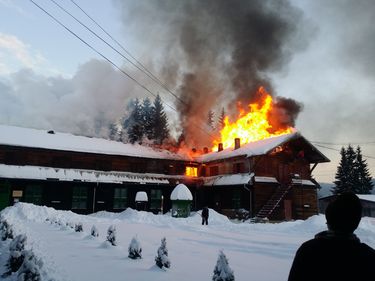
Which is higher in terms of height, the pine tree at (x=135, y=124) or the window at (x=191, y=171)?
the pine tree at (x=135, y=124)

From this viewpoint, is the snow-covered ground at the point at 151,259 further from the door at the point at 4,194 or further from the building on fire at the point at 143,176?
the building on fire at the point at 143,176

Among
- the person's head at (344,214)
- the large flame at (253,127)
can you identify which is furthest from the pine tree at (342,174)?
the person's head at (344,214)

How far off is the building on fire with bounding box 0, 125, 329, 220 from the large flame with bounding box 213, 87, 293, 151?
5594 mm

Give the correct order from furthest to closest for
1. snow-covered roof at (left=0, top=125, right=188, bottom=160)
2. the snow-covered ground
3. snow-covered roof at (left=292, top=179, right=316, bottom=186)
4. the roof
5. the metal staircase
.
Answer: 1. snow-covered roof at (left=292, top=179, right=316, bottom=186)
2. the roof
3. snow-covered roof at (left=0, top=125, right=188, bottom=160)
4. the metal staircase
5. the snow-covered ground

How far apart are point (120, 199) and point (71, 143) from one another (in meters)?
7.77

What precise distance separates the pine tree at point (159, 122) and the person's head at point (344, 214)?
71.0m

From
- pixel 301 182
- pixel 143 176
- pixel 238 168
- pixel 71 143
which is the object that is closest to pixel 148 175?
pixel 143 176

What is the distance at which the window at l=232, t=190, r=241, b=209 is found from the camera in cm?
3462

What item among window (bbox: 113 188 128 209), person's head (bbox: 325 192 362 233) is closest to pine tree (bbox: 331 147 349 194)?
window (bbox: 113 188 128 209)

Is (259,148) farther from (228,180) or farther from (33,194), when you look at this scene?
(33,194)

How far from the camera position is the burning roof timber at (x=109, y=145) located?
3328 cm

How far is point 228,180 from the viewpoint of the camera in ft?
116

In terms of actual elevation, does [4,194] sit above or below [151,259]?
above

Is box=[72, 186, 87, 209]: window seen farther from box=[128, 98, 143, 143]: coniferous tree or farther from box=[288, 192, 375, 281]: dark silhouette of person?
box=[288, 192, 375, 281]: dark silhouette of person
